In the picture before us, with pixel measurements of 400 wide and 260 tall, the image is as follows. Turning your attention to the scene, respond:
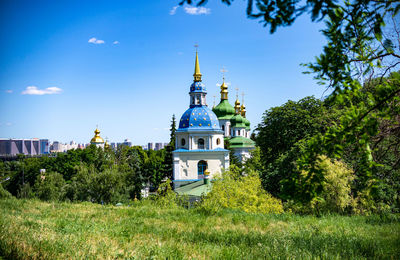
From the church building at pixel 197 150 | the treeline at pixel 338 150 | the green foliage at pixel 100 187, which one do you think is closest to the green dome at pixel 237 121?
the church building at pixel 197 150

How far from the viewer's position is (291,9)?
8.96 ft

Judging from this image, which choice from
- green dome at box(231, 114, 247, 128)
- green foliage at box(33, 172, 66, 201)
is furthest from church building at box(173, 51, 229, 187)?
green dome at box(231, 114, 247, 128)

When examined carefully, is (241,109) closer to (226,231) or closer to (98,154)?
(98,154)

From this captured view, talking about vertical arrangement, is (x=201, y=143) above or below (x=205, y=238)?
above

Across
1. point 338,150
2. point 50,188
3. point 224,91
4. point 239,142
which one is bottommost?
point 50,188

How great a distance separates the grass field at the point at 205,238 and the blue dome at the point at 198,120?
93.0 feet

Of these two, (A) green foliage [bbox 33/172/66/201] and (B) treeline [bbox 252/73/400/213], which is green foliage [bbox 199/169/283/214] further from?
(A) green foliage [bbox 33/172/66/201]

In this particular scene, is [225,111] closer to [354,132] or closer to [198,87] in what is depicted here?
[198,87]

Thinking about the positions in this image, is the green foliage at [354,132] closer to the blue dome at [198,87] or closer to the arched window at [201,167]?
the arched window at [201,167]

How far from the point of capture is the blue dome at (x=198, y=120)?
1432 inches

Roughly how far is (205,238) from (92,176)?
28.7 m

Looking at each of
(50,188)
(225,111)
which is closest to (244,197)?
(50,188)

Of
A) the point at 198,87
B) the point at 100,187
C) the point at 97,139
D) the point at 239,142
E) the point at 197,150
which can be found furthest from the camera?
the point at 97,139

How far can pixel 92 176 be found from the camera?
3167cm
